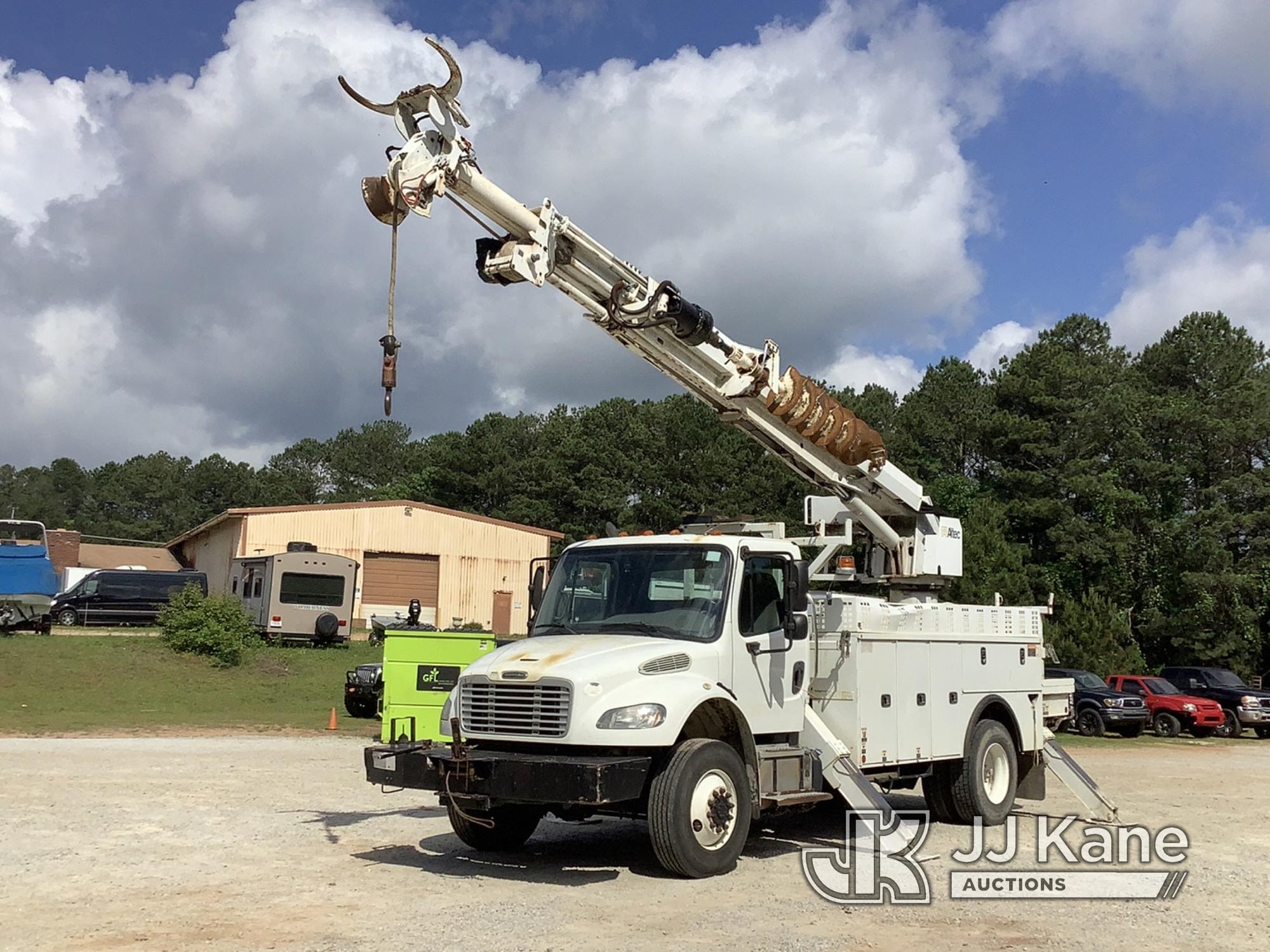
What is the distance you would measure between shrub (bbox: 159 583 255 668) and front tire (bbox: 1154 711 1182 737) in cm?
2253

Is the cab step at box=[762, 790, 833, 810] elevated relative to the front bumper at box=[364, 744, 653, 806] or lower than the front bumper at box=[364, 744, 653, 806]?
lower

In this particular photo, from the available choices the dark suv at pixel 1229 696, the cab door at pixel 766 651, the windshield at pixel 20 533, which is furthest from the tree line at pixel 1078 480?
the cab door at pixel 766 651

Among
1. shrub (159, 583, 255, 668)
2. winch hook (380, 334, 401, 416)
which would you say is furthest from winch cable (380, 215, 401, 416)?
shrub (159, 583, 255, 668)

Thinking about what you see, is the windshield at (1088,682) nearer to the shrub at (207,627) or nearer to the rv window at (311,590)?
the rv window at (311,590)

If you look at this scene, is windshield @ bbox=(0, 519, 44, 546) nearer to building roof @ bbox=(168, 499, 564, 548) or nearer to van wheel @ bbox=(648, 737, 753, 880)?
building roof @ bbox=(168, 499, 564, 548)

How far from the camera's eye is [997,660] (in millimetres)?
12773

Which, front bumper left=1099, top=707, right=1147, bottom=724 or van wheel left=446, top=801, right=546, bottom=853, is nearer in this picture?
van wheel left=446, top=801, right=546, bottom=853

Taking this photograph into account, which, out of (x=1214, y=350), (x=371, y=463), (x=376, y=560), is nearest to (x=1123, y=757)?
(x=376, y=560)

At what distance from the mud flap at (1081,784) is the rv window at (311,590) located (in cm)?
2432

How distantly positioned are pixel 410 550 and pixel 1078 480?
26.9m

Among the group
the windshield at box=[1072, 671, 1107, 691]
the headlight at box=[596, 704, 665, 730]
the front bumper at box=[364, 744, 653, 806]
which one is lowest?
the front bumper at box=[364, 744, 653, 806]

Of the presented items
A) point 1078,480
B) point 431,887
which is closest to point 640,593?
point 431,887

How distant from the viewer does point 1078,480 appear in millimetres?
48969

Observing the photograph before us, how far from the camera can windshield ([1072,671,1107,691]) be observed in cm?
2923
